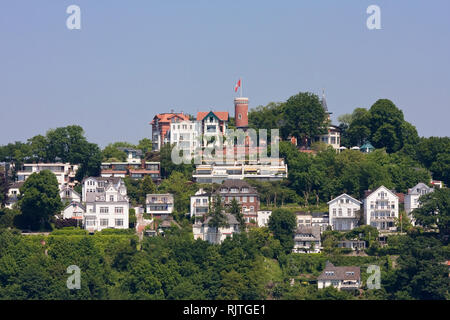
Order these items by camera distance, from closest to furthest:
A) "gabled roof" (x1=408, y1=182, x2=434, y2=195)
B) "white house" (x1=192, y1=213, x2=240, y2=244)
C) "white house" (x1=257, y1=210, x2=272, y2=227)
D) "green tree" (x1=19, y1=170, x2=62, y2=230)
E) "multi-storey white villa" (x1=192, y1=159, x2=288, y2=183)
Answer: "white house" (x1=192, y1=213, x2=240, y2=244) < "green tree" (x1=19, y1=170, x2=62, y2=230) < "white house" (x1=257, y1=210, x2=272, y2=227) < "gabled roof" (x1=408, y1=182, x2=434, y2=195) < "multi-storey white villa" (x1=192, y1=159, x2=288, y2=183)

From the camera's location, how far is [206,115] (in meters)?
102

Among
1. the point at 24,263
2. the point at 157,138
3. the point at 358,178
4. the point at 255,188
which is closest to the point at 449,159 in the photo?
the point at 358,178

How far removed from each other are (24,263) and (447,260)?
83.5ft

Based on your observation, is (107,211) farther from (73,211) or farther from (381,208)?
(381,208)

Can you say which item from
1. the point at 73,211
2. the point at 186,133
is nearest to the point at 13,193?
the point at 73,211

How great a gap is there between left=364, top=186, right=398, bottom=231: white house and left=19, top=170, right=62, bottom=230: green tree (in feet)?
64.8

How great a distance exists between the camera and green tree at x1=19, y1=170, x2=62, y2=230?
84.4 metres

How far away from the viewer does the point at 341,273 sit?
261 feet

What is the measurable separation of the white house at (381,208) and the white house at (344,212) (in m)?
0.82

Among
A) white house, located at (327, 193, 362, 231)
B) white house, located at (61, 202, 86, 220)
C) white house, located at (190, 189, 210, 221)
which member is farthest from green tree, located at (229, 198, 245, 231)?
white house, located at (61, 202, 86, 220)

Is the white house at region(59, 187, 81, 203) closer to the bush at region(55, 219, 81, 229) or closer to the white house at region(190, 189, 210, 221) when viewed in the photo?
the bush at region(55, 219, 81, 229)

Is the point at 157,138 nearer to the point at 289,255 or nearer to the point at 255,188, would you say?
the point at 255,188

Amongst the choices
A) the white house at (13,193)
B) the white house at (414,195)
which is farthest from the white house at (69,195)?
the white house at (414,195)

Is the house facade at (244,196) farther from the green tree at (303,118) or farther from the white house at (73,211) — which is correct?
the green tree at (303,118)
